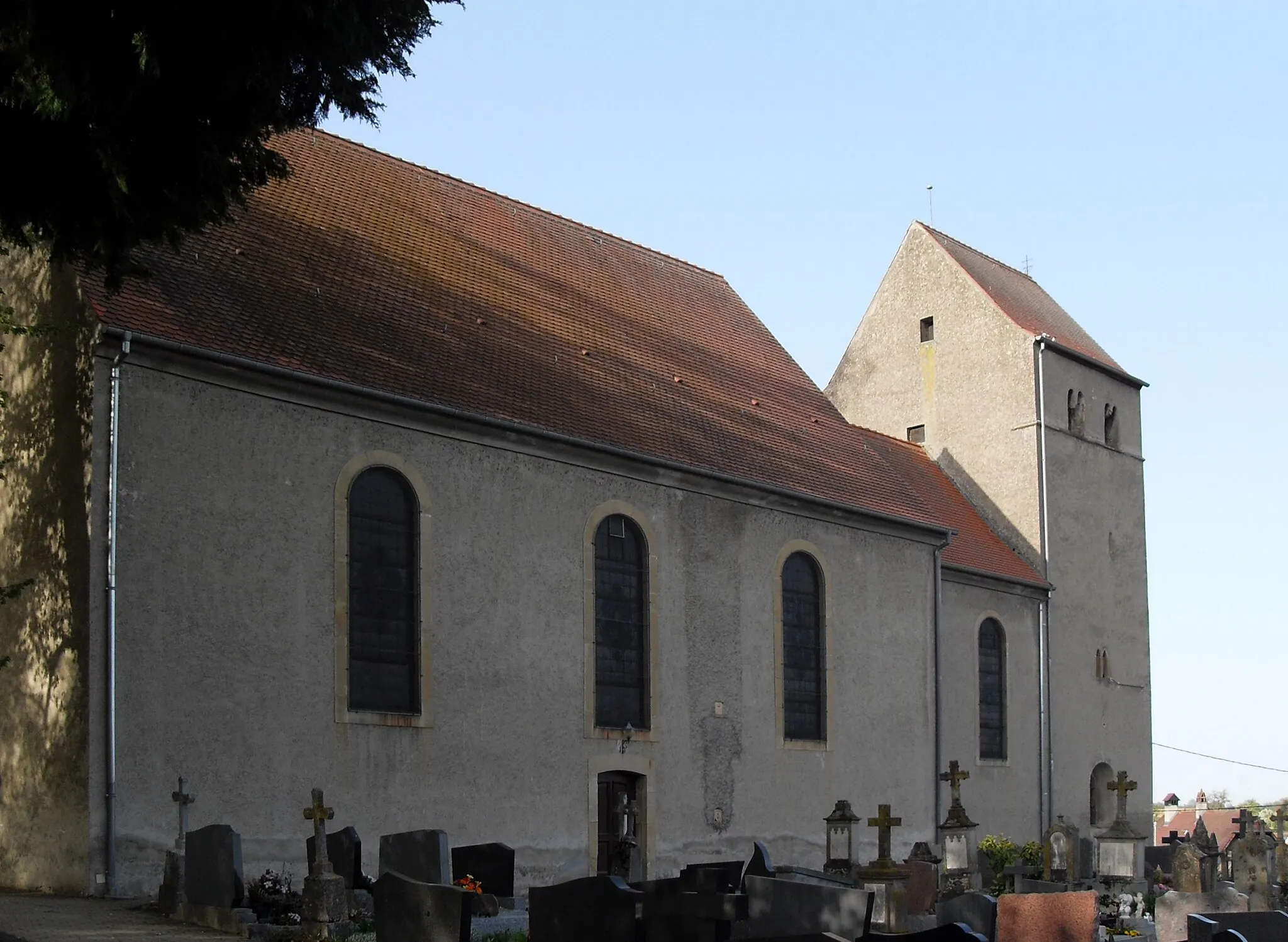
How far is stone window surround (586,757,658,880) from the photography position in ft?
66.9

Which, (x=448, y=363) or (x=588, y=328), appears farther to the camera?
(x=588, y=328)

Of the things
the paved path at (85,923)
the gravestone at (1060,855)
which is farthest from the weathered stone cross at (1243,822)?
the paved path at (85,923)

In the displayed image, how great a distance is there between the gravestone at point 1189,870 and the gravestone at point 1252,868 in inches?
24.3

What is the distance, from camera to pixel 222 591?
16.8 meters

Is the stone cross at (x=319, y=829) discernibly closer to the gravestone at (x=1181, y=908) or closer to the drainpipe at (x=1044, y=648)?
the gravestone at (x=1181, y=908)

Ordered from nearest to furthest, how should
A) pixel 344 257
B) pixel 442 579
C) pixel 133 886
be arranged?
pixel 133 886, pixel 442 579, pixel 344 257

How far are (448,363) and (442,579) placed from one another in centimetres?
275

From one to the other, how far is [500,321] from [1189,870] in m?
11.0

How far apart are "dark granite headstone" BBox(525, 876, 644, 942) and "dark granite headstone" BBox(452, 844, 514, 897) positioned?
3.87 metres

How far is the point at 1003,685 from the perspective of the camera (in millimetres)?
29109

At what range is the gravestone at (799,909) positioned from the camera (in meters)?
11.0

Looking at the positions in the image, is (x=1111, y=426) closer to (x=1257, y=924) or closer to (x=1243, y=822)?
(x=1243, y=822)

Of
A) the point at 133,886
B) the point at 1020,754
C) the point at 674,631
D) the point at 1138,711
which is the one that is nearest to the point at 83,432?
the point at 133,886

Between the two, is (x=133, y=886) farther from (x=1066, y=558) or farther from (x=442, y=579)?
(x=1066, y=558)
